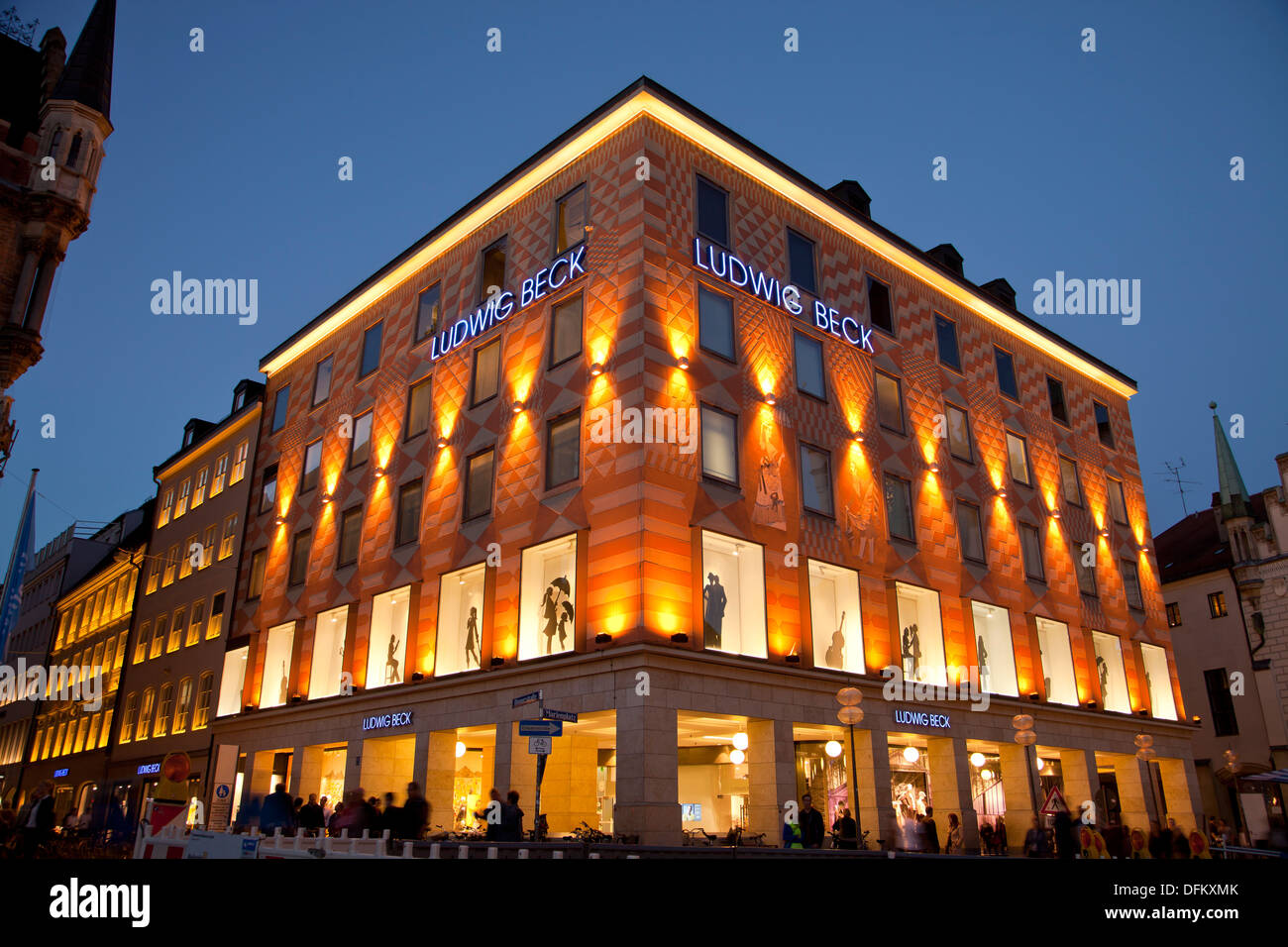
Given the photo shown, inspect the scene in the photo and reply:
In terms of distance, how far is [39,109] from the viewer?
109 feet

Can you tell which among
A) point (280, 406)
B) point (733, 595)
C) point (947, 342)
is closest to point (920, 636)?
point (733, 595)

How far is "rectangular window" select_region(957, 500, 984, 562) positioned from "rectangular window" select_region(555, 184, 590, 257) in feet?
56.1

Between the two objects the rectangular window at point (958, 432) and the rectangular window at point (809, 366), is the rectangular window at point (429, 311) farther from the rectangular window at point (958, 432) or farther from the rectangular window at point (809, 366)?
the rectangular window at point (958, 432)

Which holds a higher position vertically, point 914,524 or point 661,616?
point 914,524

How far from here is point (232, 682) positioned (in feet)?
→ 124

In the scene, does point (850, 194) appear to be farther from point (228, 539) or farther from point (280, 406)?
point (228, 539)

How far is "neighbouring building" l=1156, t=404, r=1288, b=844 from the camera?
143ft

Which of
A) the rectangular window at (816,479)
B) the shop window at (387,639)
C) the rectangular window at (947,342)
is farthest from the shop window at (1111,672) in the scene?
the shop window at (387,639)

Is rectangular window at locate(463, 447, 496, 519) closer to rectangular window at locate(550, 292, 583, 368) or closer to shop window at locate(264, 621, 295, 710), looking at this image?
rectangular window at locate(550, 292, 583, 368)

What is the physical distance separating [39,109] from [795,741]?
117 feet

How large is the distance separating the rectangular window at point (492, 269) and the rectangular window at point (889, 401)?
13.5 metres

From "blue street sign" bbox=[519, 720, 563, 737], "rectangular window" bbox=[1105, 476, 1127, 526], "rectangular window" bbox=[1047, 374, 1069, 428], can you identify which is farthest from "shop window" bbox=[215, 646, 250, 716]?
"rectangular window" bbox=[1105, 476, 1127, 526]

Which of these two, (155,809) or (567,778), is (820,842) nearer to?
(567,778)
